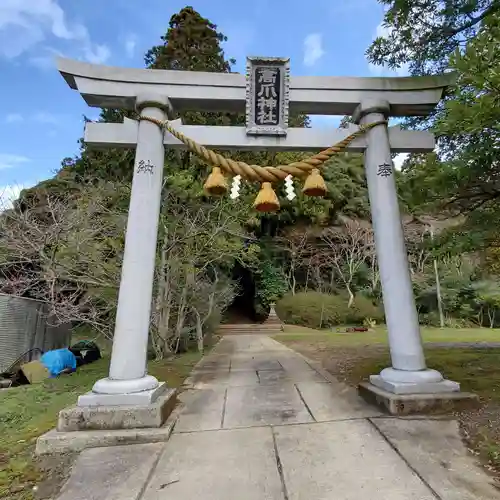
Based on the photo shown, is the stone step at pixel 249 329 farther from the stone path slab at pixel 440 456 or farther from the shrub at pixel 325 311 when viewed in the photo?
the stone path slab at pixel 440 456

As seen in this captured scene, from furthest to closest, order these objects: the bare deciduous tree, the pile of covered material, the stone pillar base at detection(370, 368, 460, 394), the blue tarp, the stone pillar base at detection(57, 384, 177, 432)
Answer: the bare deciduous tree
the blue tarp
the pile of covered material
the stone pillar base at detection(370, 368, 460, 394)
the stone pillar base at detection(57, 384, 177, 432)

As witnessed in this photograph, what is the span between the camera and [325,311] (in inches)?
768

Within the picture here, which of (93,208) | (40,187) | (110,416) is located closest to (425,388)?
(110,416)

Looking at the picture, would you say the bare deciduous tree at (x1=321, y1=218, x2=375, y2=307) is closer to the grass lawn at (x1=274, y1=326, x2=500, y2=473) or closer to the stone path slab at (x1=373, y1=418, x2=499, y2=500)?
the grass lawn at (x1=274, y1=326, x2=500, y2=473)

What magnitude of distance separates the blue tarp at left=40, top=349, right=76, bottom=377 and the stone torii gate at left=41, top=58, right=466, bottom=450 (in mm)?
4611

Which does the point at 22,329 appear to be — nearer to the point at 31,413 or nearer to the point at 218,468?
the point at 31,413

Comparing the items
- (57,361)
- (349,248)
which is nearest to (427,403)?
(57,361)

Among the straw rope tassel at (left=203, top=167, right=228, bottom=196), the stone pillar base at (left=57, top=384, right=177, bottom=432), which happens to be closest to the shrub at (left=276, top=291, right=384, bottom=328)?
the straw rope tassel at (left=203, top=167, right=228, bottom=196)

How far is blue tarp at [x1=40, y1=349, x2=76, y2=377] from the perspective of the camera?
23.0 ft

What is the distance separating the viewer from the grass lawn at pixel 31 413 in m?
2.39

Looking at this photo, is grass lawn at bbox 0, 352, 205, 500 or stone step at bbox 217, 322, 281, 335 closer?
grass lawn at bbox 0, 352, 205, 500

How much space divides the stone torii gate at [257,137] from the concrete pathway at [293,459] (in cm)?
60

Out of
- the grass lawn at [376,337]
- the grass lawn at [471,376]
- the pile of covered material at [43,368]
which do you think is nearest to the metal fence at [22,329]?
the pile of covered material at [43,368]

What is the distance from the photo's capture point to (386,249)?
390 centimetres
